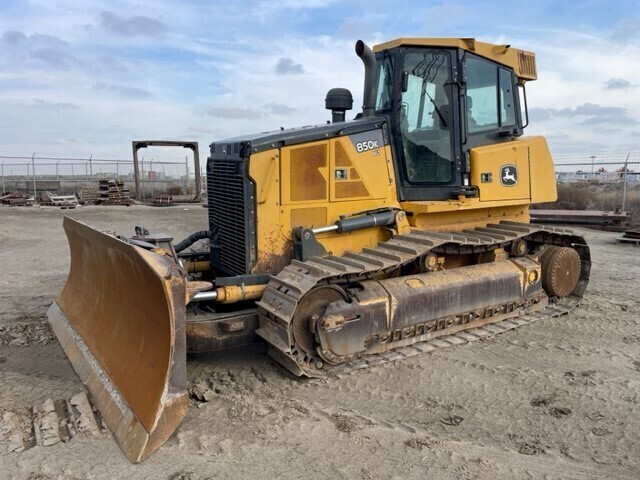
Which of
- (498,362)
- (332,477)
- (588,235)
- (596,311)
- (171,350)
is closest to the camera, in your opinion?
(332,477)

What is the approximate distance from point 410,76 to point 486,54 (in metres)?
1.17

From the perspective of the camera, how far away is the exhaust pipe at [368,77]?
5.86 meters

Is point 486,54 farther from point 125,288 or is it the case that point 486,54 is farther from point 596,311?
point 125,288

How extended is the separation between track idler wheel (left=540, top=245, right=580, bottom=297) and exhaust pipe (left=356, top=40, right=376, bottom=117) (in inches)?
122

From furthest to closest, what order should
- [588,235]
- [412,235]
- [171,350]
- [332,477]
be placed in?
[588,235], [412,235], [171,350], [332,477]

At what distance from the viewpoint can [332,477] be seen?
3.49 metres

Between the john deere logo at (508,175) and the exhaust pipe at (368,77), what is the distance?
1849mm

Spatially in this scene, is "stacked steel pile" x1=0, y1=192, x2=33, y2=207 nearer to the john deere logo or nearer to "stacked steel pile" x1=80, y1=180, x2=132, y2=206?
"stacked steel pile" x1=80, y1=180, x2=132, y2=206

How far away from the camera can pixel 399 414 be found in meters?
4.37

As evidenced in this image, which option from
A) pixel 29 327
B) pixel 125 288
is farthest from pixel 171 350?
pixel 29 327

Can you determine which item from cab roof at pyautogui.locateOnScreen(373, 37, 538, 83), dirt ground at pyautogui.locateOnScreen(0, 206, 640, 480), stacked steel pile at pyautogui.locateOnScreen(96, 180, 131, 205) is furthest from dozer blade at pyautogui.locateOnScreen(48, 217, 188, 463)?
stacked steel pile at pyautogui.locateOnScreen(96, 180, 131, 205)

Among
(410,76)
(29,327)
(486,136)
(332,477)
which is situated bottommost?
(332,477)

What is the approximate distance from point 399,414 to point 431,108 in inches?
137

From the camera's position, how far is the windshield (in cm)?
608
